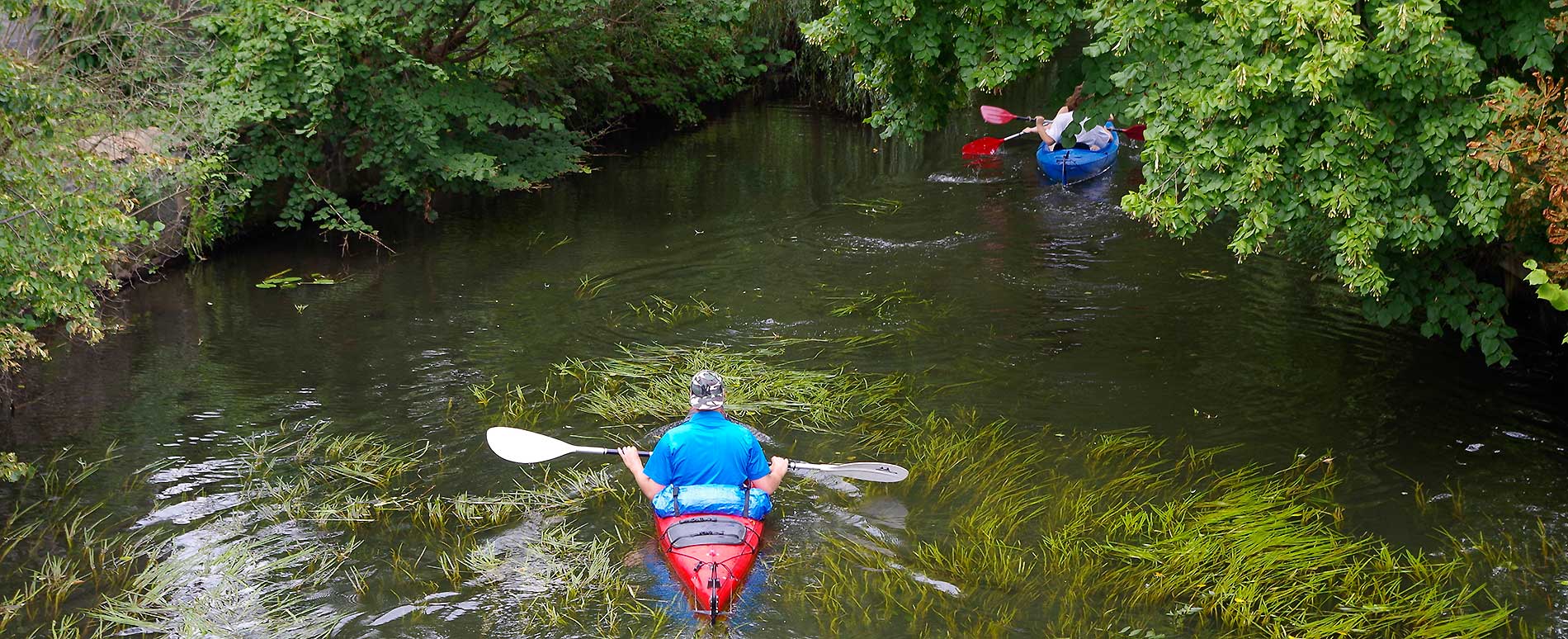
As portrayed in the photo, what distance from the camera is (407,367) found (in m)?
9.09

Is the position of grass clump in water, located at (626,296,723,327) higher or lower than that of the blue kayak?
lower

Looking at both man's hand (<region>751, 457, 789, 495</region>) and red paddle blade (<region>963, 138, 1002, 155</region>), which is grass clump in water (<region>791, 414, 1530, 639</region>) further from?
red paddle blade (<region>963, 138, 1002, 155</region>)

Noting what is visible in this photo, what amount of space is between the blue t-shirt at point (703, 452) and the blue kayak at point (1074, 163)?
9751 mm

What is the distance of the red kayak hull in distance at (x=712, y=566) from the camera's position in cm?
557

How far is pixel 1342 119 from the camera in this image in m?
5.80

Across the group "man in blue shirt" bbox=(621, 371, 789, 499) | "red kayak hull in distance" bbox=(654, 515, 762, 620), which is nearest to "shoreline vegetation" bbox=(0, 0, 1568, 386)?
"man in blue shirt" bbox=(621, 371, 789, 499)

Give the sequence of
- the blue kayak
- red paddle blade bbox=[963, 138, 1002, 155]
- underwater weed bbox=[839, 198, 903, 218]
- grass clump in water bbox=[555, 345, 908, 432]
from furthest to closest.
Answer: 1. the blue kayak
2. underwater weed bbox=[839, 198, 903, 218]
3. red paddle blade bbox=[963, 138, 1002, 155]
4. grass clump in water bbox=[555, 345, 908, 432]

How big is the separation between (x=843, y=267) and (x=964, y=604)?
6.43m

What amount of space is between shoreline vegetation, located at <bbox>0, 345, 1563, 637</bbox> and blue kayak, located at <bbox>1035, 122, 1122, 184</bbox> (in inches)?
315

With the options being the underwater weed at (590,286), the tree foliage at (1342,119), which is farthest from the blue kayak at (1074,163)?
the tree foliage at (1342,119)

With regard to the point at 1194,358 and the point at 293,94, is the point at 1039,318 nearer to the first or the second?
the point at 1194,358

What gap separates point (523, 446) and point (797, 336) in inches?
131

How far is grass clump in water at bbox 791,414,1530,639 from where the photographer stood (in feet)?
17.9

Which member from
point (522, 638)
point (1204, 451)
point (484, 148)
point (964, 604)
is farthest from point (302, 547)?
point (484, 148)
